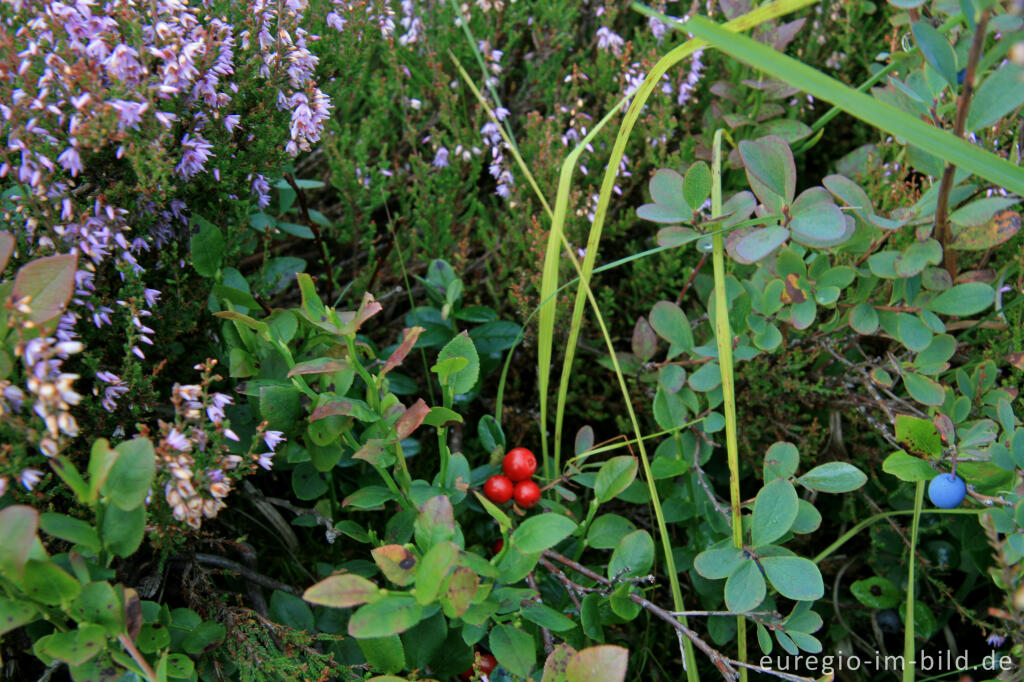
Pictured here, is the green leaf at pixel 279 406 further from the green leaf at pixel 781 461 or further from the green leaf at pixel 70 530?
the green leaf at pixel 781 461

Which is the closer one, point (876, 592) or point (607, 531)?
point (607, 531)

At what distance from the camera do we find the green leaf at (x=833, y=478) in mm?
1403

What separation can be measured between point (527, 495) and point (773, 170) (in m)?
0.78

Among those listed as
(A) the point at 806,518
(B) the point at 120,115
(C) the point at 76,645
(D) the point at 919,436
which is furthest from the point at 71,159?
(D) the point at 919,436

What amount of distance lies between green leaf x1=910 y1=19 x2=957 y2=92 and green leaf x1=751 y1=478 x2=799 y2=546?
28.1 inches

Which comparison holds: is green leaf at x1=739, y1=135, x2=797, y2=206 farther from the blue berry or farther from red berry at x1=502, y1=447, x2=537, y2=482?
red berry at x1=502, y1=447, x2=537, y2=482

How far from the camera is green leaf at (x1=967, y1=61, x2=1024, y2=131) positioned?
119cm

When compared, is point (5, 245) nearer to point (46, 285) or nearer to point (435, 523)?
point (46, 285)

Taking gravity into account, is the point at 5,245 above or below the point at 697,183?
below

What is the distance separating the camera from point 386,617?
1.07 m

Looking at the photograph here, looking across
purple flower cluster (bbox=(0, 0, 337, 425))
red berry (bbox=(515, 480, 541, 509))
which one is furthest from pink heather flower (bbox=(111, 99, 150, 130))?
red berry (bbox=(515, 480, 541, 509))

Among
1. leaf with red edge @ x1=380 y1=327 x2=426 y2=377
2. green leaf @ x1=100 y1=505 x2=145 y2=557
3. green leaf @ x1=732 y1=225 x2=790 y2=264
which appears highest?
green leaf @ x1=732 y1=225 x2=790 y2=264

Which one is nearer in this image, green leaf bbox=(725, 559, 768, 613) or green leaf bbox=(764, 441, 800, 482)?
green leaf bbox=(725, 559, 768, 613)

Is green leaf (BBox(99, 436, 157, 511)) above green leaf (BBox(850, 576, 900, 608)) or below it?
above
